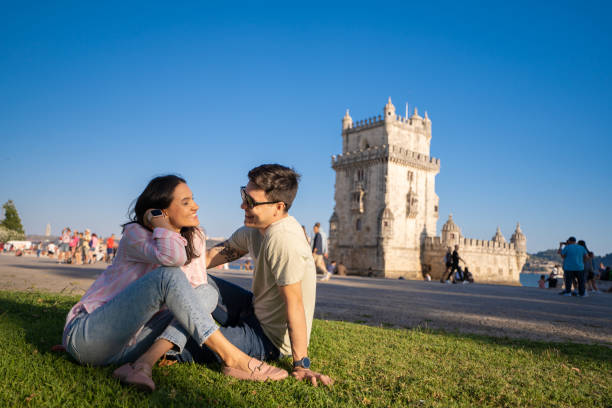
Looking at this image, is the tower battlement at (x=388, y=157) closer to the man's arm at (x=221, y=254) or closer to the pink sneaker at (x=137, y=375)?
the man's arm at (x=221, y=254)

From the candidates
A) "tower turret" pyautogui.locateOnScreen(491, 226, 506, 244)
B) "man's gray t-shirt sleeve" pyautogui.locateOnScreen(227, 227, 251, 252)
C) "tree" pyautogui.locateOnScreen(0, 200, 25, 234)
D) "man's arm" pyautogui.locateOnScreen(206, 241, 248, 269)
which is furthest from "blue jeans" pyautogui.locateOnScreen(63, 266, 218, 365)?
"tree" pyautogui.locateOnScreen(0, 200, 25, 234)

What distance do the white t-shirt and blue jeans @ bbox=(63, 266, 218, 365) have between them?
0.57 m

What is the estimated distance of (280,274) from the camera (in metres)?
3.18

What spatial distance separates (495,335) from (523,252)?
145 ft

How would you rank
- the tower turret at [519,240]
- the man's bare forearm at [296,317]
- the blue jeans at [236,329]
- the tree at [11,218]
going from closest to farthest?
the man's bare forearm at [296,317] < the blue jeans at [236,329] < the tower turret at [519,240] < the tree at [11,218]

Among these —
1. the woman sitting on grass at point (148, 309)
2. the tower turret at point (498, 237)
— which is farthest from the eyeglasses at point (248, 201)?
the tower turret at point (498, 237)

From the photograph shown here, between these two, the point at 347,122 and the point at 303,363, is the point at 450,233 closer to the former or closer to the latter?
the point at 347,122

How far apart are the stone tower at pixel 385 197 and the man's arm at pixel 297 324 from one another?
33914mm

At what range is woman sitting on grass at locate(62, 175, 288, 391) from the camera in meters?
2.86

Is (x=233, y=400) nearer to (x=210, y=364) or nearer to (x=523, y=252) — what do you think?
(x=210, y=364)

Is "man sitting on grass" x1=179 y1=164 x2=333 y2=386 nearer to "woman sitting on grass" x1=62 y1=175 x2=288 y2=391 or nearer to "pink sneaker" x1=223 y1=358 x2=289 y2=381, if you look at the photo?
"pink sneaker" x1=223 y1=358 x2=289 y2=381

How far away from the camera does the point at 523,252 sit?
45.7 meters

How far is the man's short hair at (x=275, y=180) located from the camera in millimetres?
3443

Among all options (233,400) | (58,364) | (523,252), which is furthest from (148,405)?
(523,252)
